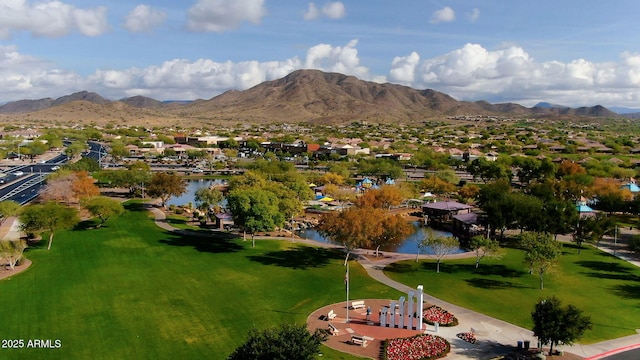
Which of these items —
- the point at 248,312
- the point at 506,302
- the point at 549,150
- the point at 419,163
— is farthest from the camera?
the point at 549,150

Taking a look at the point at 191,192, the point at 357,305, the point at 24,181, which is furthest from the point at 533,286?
the point at 24,181

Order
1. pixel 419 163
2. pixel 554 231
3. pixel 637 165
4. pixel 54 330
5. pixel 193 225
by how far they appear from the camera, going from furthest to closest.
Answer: pixel 419 163, pixel 637 165, pixel 193 225, pixel 554 231, pixel 54 330

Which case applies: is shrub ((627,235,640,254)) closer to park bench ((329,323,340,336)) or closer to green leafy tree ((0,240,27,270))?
park bench ((329,323,340,336))

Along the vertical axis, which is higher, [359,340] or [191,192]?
[191,192]

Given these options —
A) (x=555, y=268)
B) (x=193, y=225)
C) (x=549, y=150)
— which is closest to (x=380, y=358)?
(x=555, y=268)

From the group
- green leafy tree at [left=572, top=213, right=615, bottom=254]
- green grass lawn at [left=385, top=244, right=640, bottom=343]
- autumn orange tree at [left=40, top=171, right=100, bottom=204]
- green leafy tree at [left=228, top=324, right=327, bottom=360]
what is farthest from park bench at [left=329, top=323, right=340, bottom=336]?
autumn orange tree at [left=40, top=171, right=100, bottom=204]

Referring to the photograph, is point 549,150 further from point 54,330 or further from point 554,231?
point 54,330

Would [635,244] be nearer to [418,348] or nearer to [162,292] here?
[418,348]
